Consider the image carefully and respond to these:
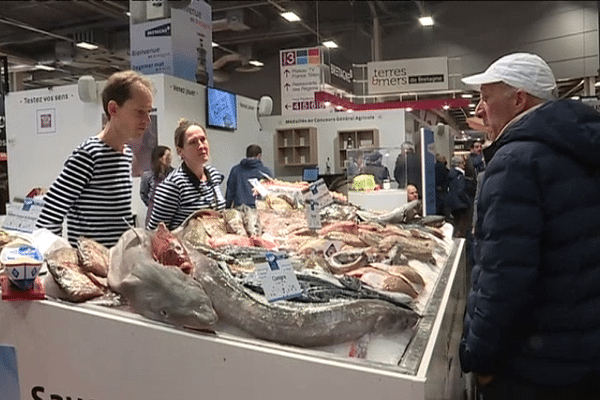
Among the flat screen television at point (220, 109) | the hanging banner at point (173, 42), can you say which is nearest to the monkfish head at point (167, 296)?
the hanging banner at point (173, 42)

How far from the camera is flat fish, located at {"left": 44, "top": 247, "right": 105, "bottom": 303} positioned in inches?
69.2

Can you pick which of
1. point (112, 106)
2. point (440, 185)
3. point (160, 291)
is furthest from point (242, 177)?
point (160, 291)

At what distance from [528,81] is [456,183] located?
587 centimetres

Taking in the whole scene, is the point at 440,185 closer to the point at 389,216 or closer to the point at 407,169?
the point at 407,169

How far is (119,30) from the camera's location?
14.1 m

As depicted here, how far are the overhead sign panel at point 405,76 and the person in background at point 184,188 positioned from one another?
8542 mm

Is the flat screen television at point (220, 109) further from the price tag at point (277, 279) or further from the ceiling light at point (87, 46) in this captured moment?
the ceiling light at point (87, 46)

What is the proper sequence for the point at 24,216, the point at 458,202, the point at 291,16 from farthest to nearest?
1. the point at 291,16
2. the point at 458,202
3. the point at 24,216

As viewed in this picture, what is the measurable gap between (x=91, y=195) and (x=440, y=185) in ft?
18.9

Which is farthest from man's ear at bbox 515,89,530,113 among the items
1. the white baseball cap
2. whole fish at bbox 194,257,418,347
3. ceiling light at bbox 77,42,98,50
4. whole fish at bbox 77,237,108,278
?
ceiling light at bbox 77,42,98,50

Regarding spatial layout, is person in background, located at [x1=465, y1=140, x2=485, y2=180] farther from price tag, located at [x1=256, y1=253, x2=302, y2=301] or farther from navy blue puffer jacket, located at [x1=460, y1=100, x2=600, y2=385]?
price tag, located at [x1=256, y1=253, x2=302, y2=301]

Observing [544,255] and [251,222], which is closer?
[544,255]

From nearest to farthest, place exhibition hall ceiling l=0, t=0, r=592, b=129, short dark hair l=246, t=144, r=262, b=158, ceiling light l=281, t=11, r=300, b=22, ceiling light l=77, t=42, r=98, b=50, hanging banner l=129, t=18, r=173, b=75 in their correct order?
hanging banner l=129, t=18, r=173, b=75, short dark hair l=246, t=144, r=262, b=158, exhibition hall ceiling l=0, t=0, r=592, b=129, ceiling light l=281, t=11, r=300, b=22, ceiling light l=77, t=42, r=98, b=50

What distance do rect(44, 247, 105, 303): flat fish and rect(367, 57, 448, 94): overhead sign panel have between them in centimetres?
1006
